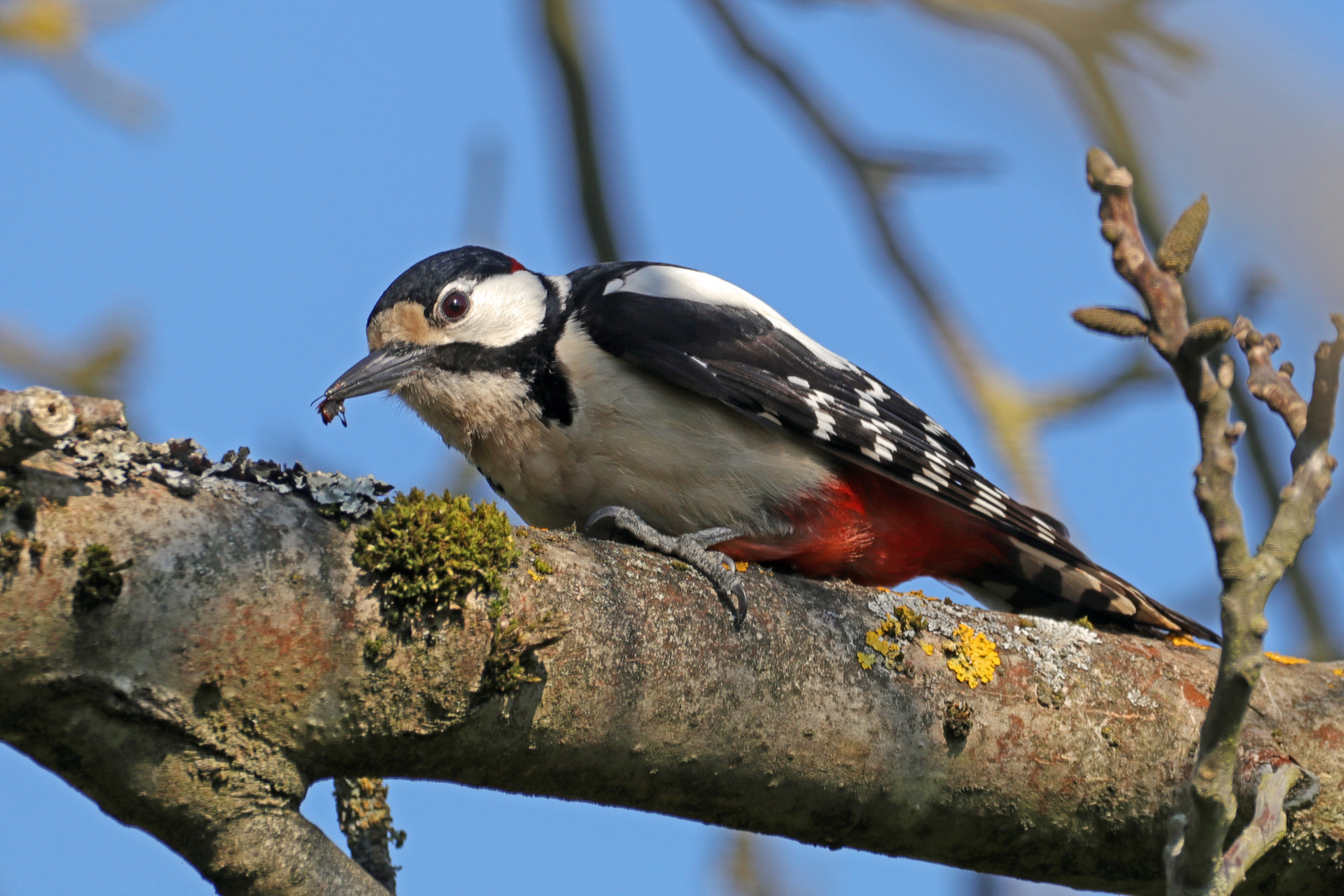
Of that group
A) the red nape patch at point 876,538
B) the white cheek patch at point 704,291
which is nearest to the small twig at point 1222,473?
the red nape patch at point 876,538

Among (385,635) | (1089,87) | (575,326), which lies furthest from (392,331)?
(1089,87)

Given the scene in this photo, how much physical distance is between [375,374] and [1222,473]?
2.91m

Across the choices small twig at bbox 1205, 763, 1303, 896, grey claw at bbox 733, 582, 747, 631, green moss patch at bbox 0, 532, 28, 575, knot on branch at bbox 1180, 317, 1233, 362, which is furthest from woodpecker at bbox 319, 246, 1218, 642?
knot on branch at bbox 1180, 317, 1233, 362

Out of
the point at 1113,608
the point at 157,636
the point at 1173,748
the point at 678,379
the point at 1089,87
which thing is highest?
the point at 1089,87

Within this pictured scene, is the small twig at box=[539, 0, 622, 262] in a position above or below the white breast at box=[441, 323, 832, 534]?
above

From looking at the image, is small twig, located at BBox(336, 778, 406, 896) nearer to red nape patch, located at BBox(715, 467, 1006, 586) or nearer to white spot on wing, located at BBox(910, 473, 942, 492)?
red nape patch, located at BBox(715, 467, 1006, 586)

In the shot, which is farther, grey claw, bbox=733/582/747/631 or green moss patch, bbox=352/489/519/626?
grey claw, bbox=733/582/747/631

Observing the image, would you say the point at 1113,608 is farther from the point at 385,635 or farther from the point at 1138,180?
the point at 385,635

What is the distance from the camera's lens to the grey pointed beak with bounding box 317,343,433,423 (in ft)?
13.3

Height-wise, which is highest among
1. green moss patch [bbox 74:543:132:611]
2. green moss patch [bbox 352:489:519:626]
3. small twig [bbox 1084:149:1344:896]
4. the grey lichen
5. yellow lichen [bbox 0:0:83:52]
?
yellow lichen [bbox 0:0:83:52]

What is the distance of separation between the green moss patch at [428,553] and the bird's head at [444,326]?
1.65 m

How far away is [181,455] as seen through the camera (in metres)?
2.38

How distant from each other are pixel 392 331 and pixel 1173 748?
2.84 metres

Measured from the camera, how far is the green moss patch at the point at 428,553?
2.38 metres
